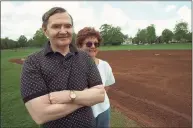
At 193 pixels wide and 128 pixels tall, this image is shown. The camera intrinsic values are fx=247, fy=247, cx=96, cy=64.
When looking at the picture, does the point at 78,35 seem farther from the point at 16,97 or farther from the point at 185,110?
the point at 16,97

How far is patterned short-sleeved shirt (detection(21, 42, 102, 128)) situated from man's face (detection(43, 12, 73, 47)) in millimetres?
93

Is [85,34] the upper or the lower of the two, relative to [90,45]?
upper

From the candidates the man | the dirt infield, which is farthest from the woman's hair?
the dirt infield

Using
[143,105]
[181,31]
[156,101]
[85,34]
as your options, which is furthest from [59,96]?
[181,31]

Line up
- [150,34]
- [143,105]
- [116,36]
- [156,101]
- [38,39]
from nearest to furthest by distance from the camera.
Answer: [143,105] → [156,101] → [38,39] → [150,34] → [116,36]

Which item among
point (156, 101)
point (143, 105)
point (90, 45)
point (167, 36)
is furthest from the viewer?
Result: point (167, 36)

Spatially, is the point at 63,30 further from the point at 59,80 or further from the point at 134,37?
the point at 134,37

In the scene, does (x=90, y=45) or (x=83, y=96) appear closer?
(x=83, y=96)

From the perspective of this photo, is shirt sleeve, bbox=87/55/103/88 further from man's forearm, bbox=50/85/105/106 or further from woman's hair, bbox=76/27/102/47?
woman's hair, bbox=76/27/102/47

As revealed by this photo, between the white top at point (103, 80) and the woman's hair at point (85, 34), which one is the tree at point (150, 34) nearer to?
the white top at point (103, 80)

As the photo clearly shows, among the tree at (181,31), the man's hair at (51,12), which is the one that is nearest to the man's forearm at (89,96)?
the man's hair at (51,12)

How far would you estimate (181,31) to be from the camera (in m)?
75.7

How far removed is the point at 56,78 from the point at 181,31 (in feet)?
259

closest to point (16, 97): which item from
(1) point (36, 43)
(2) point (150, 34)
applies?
(1) point (36, 43)
